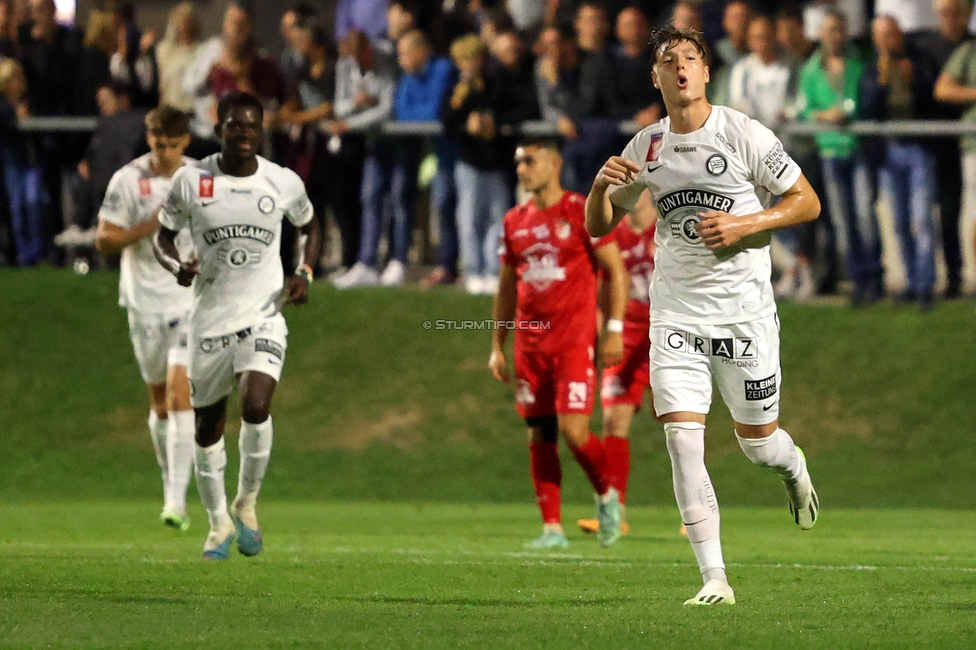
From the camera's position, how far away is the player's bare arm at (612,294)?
12.1 meters

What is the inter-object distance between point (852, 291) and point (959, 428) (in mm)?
1817

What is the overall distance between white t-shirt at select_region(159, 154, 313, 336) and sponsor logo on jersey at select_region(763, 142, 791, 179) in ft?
11.9

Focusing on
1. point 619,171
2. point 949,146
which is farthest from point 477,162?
point 619,171

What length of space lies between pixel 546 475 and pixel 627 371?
1.49 metres

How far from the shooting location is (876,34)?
16.7 meters

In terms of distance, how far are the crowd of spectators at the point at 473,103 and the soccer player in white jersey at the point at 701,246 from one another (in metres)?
8.41

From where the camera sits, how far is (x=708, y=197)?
27.1ft

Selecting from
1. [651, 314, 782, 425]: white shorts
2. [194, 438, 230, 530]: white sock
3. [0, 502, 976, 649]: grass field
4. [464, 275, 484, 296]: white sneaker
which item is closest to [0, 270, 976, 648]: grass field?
[0, 502, 976, 649]: grass field

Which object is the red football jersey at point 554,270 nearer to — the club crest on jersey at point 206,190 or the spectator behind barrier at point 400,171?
the club crest on jersey at point 206,190

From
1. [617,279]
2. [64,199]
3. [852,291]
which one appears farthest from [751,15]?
[64,199]

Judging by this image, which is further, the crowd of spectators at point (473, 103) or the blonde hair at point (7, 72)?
the blonde hair at point (7, 72)

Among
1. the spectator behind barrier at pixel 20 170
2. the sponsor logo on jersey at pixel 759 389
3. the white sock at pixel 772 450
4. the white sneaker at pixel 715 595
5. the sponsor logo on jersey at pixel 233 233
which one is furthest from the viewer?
the spectator behind barrier at pixel 20 170

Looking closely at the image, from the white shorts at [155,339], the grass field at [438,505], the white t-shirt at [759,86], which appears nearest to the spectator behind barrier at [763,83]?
the white t-shirt at [759,86]

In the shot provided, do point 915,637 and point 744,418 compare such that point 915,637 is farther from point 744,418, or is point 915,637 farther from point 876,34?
point 876,34
